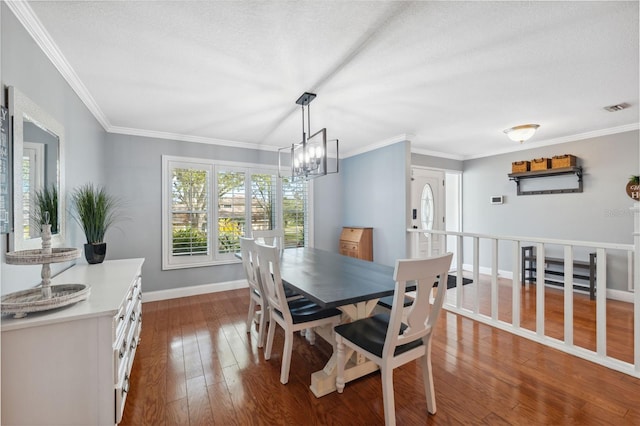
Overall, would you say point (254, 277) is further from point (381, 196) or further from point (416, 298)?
point (381, 196)

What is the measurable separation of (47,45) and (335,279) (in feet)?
8.23

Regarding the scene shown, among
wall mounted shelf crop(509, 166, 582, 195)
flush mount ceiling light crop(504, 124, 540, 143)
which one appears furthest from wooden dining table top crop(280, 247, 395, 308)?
wall mounted shelf crop(509, 166, 582, 195)

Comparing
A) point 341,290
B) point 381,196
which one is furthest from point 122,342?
point 381,196

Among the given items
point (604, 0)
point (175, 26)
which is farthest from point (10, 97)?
point (604, 0)

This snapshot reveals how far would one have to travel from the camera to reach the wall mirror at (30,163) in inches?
60.6

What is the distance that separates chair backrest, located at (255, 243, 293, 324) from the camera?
193 cm

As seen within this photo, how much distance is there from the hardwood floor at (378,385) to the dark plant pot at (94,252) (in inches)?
35.3

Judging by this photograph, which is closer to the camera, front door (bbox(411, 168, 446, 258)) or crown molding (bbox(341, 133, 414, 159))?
crown molding (bbox(341, 133, 414, 159))

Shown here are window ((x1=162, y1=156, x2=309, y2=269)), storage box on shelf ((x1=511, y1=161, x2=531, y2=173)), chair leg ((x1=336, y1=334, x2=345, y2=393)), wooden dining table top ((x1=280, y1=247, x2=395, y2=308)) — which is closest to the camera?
wooden dining table top ((x1=280, y1=247, x2=395, y2=308))

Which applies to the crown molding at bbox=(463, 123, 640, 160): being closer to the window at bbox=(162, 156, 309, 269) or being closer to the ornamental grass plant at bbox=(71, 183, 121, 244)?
the window at bbox=(162, 156, 309, 269)

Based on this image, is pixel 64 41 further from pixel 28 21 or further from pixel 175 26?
pixel 175 26

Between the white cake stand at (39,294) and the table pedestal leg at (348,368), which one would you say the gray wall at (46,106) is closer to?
the white cake stand at (39,294)

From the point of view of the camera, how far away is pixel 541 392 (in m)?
1.91

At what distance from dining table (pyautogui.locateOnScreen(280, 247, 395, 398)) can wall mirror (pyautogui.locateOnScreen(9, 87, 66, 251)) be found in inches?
62.2
